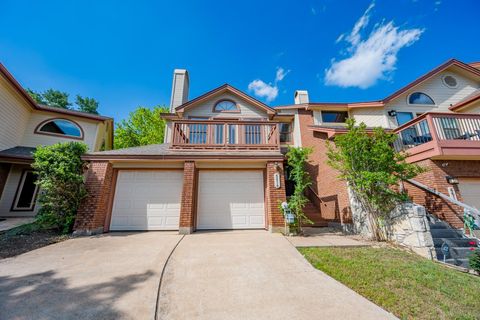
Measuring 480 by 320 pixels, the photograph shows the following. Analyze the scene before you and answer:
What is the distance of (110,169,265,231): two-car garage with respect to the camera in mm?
6691

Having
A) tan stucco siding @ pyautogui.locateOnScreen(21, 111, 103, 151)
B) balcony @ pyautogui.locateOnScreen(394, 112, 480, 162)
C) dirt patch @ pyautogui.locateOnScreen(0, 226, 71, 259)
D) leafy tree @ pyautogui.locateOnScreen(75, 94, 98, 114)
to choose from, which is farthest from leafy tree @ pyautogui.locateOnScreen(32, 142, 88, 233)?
leafy tree @ pyautogui.locateOnScreen(75, 94, 98, 114)

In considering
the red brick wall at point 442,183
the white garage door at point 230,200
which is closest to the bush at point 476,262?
the red brick wall at point 442,183

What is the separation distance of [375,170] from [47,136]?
16774 mm

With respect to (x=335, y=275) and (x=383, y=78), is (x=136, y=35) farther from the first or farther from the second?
(x=383, y=78)

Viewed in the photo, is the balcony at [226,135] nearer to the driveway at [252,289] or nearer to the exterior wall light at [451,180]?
the driveway at [252,289]

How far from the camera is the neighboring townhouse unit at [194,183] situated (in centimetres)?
641

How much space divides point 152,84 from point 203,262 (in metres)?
15.5

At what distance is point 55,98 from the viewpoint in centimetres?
2814

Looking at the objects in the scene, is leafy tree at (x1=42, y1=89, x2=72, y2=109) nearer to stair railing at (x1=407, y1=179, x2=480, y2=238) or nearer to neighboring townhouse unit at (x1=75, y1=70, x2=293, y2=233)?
neighboring townhouse unit at (x1=75, y1=70, x2=293, y2=233)

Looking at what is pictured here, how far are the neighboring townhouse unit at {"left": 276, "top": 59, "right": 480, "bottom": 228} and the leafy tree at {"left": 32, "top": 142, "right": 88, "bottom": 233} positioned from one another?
9.95 metres

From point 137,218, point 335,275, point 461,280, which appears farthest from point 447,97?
point 137,218

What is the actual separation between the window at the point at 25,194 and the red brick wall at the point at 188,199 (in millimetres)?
9046

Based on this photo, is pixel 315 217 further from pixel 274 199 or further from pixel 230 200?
pixel 230 200

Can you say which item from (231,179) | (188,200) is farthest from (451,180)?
(188,200)
